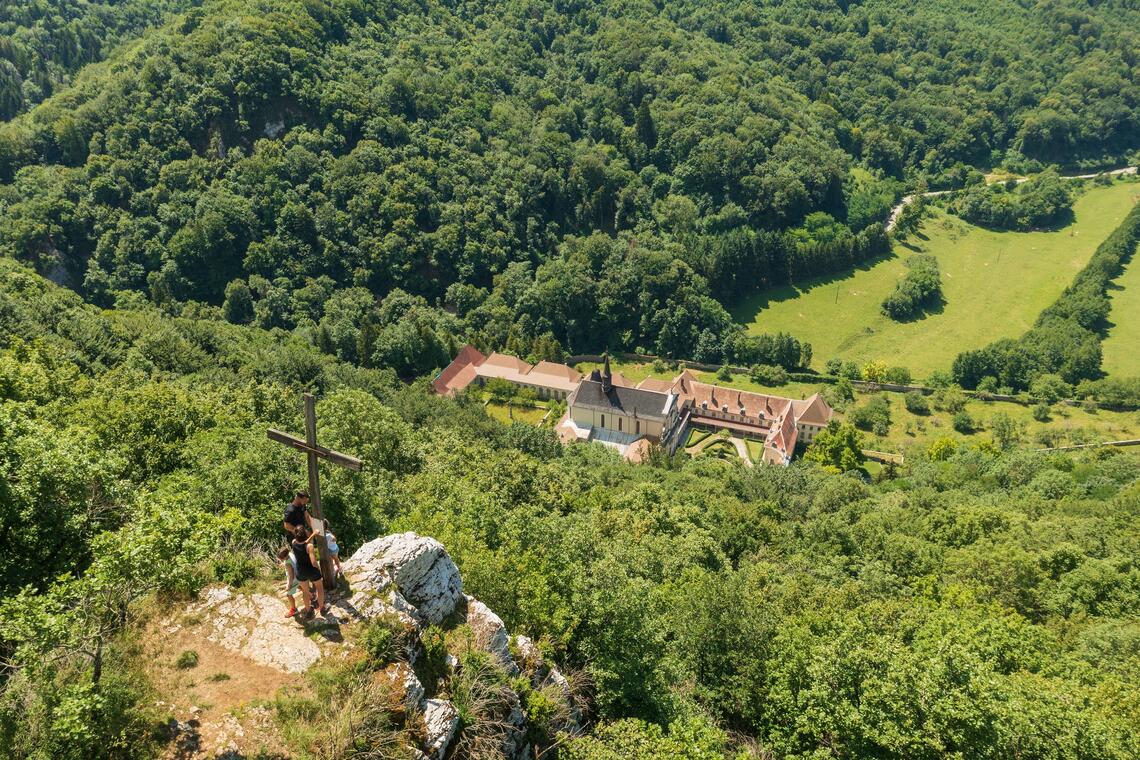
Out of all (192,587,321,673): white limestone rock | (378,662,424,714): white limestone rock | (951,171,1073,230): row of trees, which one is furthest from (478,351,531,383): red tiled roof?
(951,171,1073,230): row of trees

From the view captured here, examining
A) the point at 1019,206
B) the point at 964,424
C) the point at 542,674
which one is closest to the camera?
the point at 542,674

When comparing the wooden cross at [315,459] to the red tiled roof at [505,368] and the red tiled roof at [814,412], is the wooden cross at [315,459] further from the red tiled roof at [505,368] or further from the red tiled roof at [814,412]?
the red tiled roof at [505,368]

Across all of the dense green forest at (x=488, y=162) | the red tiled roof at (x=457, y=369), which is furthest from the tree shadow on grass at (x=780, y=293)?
the red tiled roof at (x=457, y=369)

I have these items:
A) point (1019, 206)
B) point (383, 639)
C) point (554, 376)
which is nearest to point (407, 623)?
point (383, 639)

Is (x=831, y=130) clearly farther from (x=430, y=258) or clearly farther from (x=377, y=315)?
(x=377, y=315)

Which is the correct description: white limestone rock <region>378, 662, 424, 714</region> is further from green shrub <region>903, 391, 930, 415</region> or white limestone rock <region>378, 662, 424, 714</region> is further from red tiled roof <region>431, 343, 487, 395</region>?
green shrub <region>903, 391, 930, 415</region>

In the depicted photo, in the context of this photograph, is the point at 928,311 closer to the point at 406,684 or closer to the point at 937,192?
the point at 937,192
